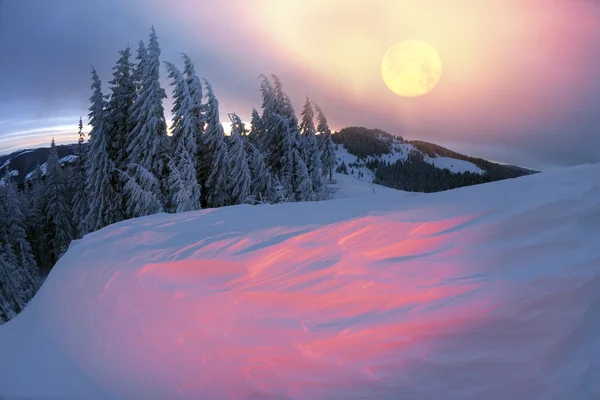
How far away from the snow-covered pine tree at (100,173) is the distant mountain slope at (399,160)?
83671mm

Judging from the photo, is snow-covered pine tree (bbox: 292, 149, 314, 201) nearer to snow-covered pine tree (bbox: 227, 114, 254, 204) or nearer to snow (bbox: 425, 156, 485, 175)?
snow-covered pine tree (bbox: 227, 114, 254, 204)

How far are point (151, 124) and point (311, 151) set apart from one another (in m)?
15.6

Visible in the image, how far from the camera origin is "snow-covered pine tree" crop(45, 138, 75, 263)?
123 feet

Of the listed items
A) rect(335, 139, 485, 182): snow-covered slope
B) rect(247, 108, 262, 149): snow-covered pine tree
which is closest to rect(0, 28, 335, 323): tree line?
A: rect(247, 108, 262, 149): snow-covered pine tree

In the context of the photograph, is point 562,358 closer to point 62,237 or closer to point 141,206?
point 141,206

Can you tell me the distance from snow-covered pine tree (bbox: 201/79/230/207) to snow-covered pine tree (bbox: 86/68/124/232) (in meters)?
7.17

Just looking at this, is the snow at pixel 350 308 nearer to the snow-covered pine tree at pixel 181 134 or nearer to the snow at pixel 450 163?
the snow-covered pine tree at pixel 181 134

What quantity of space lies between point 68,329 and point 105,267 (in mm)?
861

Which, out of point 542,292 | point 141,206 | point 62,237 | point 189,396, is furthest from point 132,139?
point 542,292

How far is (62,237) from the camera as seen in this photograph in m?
38.2

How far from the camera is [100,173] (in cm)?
2422

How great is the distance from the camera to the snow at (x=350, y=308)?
239 cm

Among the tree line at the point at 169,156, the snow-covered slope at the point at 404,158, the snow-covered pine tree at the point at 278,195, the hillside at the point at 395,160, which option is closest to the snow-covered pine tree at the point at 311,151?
the tree line at the point at 169,156

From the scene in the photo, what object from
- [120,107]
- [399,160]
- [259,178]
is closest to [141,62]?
[120,107]
